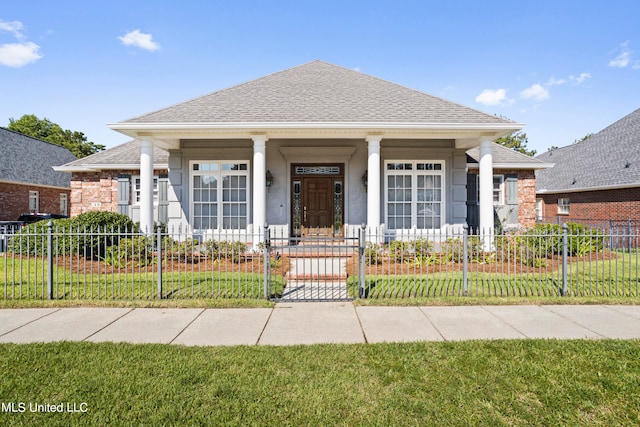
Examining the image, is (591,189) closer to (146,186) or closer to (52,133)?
(146,186)

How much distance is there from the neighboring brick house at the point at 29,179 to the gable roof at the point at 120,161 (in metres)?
8.05

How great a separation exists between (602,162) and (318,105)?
60.2ft

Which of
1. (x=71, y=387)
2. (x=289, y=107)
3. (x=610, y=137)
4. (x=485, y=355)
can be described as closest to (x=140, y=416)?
(x=71, y=387)

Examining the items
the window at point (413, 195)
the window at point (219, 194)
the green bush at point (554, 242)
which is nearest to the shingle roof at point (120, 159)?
the window at point (219, 194)

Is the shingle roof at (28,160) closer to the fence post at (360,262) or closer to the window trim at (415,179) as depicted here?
the window trim at (415,179)

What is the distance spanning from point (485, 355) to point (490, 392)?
2.94ft

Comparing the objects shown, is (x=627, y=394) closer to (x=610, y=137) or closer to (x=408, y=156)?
(x=408, y=156)

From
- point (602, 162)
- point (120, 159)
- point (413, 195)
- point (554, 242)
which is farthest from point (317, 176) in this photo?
point (602, 162)

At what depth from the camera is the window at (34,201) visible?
24.5m

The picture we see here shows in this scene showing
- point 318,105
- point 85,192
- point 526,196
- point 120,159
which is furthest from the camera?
point 85,192

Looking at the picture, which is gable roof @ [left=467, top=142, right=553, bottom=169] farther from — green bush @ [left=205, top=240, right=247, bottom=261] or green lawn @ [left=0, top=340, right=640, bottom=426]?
green lawn @ [left=0, top=340, right=640, bottom=426]

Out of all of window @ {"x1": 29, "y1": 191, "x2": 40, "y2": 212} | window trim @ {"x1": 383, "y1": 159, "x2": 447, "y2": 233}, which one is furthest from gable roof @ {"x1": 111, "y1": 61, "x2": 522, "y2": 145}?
window @ {"x1": 29, "y1": 191, "x2": 40, "y2": 212}

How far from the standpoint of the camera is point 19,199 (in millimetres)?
23281

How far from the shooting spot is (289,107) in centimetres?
1168
